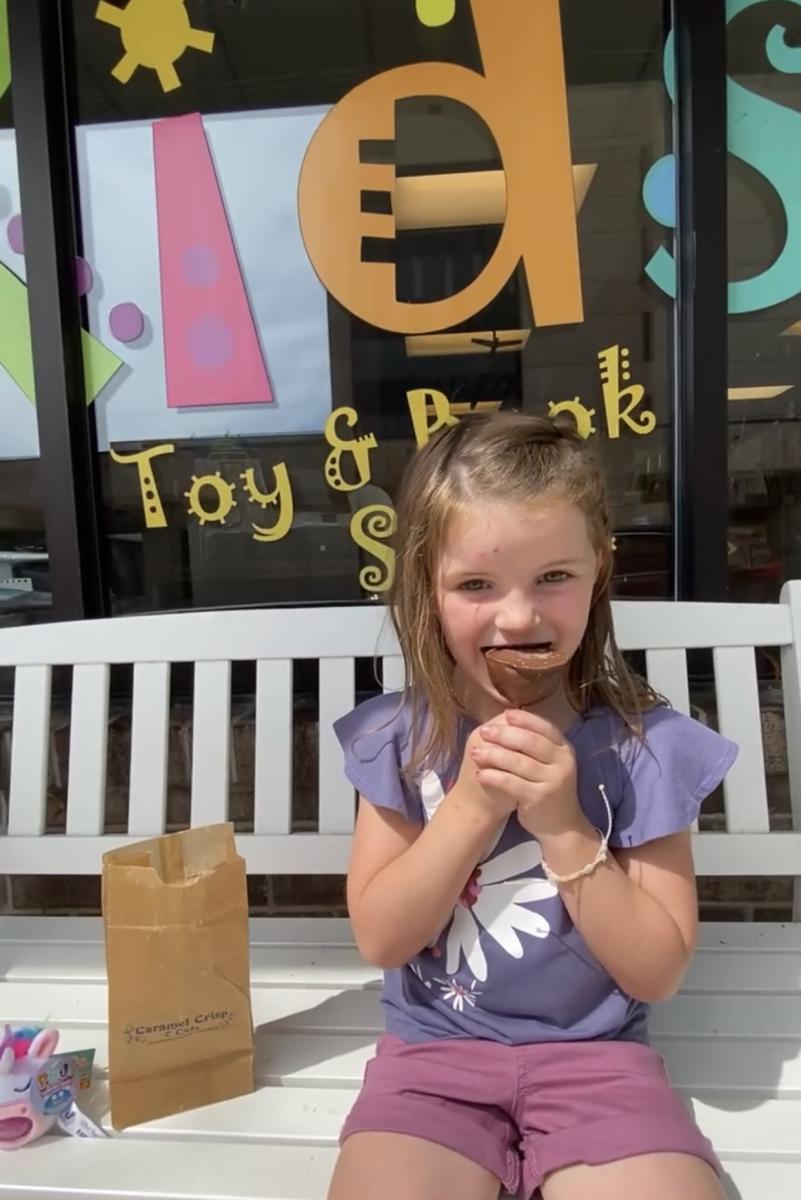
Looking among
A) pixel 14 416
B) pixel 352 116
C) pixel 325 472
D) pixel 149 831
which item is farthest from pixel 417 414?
pixel 149 831

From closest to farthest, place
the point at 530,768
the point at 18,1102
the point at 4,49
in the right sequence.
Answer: the point at 530,768, the point at 18,1102, the point at 4,49

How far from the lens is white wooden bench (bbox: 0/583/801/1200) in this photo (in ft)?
4.88

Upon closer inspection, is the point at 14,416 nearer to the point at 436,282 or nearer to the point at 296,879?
the point at 436,282

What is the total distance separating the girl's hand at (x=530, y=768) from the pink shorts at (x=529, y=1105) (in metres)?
0.34

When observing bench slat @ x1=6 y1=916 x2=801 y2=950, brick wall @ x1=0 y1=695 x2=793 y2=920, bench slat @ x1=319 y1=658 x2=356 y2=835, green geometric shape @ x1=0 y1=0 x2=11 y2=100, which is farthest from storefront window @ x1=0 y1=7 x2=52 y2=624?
bench slat @ x1=319 y1=658 x2=356 y2=835

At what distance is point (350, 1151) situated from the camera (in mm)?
1144

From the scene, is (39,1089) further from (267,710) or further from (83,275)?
(83,275)

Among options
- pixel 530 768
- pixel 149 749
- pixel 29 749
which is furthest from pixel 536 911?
pixel 29 749

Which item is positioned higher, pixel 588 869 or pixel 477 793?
pixel 477 793

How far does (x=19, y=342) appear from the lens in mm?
2213

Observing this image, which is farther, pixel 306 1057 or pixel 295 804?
pixel 295 804

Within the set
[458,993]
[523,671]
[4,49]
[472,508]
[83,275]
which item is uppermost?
[4,49]

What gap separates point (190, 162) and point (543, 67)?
87cm

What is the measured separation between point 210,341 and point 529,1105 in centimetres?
178
